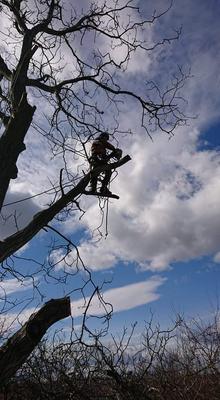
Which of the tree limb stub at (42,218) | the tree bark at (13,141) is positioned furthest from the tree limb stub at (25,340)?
the tree bark at (13,141)

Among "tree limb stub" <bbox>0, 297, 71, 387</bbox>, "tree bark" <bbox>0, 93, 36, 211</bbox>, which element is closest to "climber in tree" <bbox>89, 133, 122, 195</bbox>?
"tree bark" <bbox>0, 93, 36, 211</bbox>

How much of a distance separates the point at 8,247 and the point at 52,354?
5.45 feet

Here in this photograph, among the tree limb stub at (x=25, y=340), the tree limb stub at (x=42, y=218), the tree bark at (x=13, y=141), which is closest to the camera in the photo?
the tree limb stub at (x=25, y=340)

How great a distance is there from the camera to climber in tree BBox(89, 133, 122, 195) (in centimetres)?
575

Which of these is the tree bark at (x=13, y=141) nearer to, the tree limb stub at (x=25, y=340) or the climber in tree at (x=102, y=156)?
the climber in tree at (x=102, y=156)

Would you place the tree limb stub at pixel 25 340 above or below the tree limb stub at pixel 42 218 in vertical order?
below

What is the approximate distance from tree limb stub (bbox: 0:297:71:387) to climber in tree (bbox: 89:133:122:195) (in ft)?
6.48

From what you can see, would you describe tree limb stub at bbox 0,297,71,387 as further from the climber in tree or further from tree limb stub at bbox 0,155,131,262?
the climber in tree

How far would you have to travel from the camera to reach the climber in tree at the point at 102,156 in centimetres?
575

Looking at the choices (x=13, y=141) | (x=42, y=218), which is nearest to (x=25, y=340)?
(x=42, y=218)

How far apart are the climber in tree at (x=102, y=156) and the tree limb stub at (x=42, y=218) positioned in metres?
0.17

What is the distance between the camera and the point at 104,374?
17.4ft

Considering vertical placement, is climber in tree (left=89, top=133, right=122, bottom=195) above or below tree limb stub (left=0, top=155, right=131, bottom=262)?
above

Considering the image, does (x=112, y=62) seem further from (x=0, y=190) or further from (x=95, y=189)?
(x=0, y=190)
